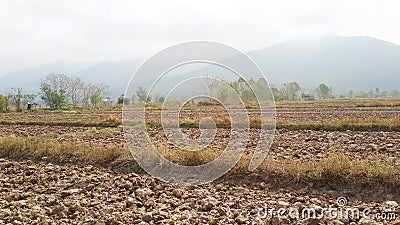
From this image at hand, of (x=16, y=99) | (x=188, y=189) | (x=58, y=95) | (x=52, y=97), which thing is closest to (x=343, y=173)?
(x=188, y=189)

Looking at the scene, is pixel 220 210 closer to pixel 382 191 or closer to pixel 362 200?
pixel 362 200

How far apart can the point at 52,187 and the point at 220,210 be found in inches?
121

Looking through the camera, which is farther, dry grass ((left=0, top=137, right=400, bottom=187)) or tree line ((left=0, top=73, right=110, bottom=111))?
tree line ((left=0, top=73, right=110, bottom=111))

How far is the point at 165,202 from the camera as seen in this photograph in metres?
4.64

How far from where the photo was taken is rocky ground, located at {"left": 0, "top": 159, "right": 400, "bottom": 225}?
3924mm

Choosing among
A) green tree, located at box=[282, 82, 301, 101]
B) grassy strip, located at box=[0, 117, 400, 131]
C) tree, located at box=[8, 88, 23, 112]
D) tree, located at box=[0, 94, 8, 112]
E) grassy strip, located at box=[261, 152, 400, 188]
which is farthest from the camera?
green tree, located at box=[282, 82, 301, 101]

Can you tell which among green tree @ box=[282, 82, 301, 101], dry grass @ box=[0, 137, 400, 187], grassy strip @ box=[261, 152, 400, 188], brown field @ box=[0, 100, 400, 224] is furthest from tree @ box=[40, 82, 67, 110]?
green tree @ box=[282, 82, 301, 101]

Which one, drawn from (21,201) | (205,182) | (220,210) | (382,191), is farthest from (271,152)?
(21,201)

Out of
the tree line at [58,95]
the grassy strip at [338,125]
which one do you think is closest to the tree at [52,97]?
the tree line at [58,95]

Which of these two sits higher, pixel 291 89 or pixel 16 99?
pixel 291 89

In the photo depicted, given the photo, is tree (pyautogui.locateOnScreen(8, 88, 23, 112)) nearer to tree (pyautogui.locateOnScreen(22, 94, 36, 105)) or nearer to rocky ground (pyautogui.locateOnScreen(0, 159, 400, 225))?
tree (pyautogui.locateOnScreen(22, 94, 36, 105))

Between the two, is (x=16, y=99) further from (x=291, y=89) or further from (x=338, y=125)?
(x=291, y=89)

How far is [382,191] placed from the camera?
4.68 meters

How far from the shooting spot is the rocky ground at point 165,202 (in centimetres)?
392
